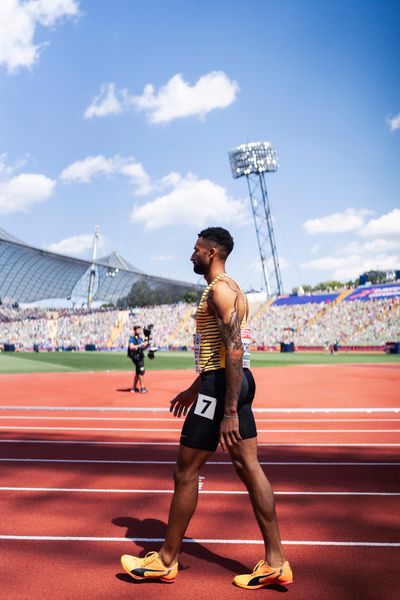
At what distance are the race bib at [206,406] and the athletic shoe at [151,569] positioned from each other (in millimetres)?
1002

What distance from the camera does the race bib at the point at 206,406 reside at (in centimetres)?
367

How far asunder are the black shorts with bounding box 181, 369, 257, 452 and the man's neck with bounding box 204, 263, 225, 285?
65cm

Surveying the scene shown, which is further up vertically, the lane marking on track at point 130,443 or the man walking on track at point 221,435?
the man walking on track at point 221,435

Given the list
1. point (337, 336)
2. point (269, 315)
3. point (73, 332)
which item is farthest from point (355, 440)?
point (73, 332)

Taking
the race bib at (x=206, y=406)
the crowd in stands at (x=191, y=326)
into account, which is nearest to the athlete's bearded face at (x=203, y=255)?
the race bib at (x=206, y=406)

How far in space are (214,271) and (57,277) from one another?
13494 centimetres

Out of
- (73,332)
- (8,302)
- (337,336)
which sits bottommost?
(337,336)

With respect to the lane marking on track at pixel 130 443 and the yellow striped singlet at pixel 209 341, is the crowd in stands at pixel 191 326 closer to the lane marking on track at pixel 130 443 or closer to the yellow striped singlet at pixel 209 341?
the lane marking on track at pixel 130 443

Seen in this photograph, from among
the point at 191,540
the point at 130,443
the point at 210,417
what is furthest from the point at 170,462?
the point at 210,417

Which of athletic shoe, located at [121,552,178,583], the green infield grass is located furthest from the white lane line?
the green infield grass

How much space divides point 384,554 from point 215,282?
234 cm

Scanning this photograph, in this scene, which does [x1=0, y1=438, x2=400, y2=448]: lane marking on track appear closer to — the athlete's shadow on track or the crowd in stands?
the athlete's shadow on track

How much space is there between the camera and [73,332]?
9375 cm

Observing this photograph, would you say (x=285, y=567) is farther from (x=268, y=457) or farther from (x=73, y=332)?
(x=73, y=332)
